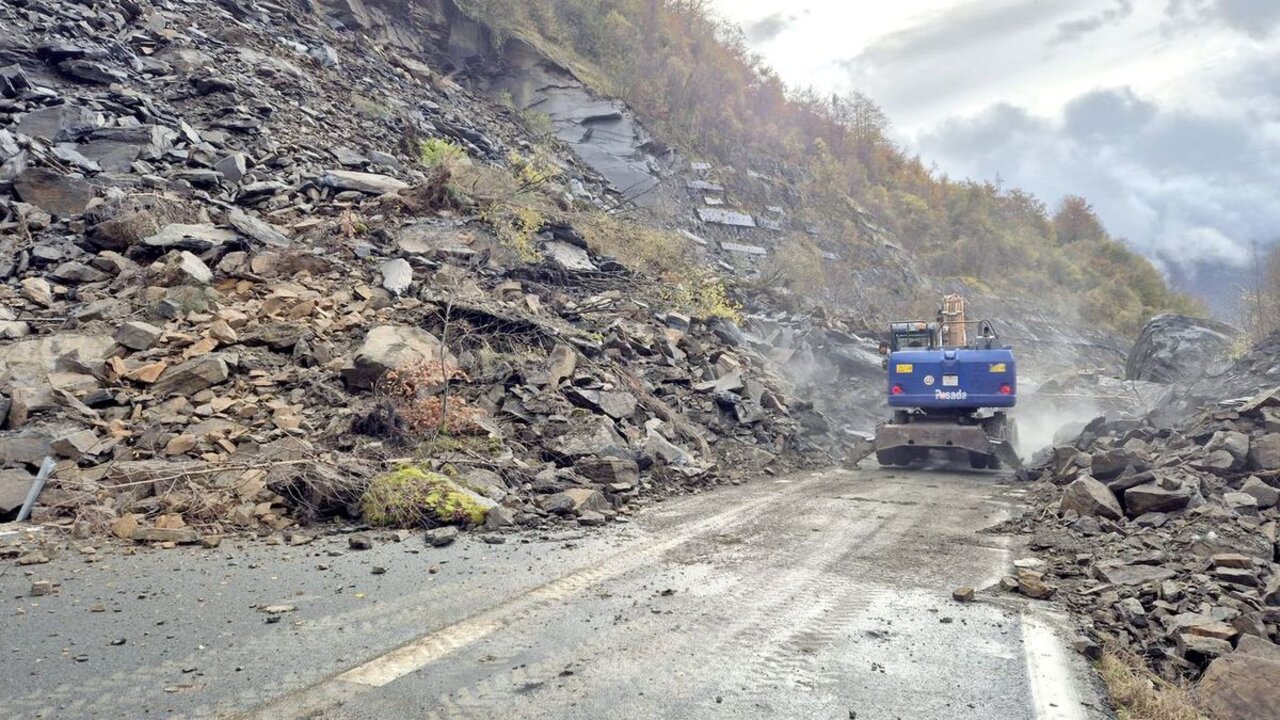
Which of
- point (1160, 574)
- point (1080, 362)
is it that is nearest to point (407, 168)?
point (1160, 574)

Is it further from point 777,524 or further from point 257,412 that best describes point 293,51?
point 777,524

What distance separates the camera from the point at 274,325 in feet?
30.0

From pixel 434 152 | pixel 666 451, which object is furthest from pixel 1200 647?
pixel 434 152

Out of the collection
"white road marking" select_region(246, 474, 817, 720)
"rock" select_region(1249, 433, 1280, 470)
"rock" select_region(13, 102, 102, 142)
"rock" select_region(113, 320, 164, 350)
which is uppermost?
"rock" select_region(13, 102, 102, 142)

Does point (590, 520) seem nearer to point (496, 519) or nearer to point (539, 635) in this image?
point (496, 519)

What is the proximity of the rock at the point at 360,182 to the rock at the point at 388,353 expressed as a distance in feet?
16.3

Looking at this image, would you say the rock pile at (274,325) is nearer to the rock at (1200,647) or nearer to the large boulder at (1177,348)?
the rock at (1200,647)

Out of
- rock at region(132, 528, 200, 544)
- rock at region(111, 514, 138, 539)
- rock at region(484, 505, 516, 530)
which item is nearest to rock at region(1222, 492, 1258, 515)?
rock at region(484, 505, 516, 530)

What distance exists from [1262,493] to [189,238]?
12.8 metres

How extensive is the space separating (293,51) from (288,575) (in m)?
18.7

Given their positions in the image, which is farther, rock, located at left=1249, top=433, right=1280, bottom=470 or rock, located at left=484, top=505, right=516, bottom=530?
rock, located at left=1249, top=433, right=1280, bottom=470

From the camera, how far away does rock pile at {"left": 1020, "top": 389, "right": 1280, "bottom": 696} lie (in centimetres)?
397

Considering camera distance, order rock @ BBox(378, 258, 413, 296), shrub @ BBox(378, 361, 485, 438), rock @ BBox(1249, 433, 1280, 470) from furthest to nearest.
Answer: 1. rock @ BBox(378, 258, 413, 296)
2. shrub @ BBox(378, 361, 485, 438)
3. rock @ BBox(1249, 433, 1280, 470)

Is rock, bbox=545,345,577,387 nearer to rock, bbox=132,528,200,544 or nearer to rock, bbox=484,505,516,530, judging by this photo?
rock, bbox=484,505,516,530
